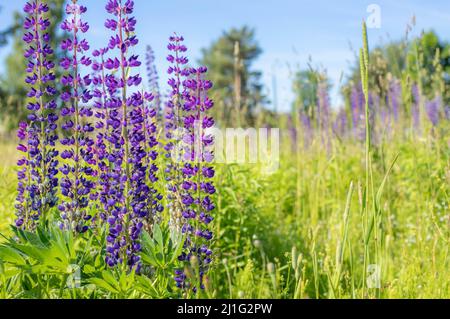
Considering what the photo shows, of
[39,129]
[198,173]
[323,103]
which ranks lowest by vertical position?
[198,173]

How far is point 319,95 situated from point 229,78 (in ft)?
108

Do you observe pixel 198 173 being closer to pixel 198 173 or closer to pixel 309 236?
pixel 198 173

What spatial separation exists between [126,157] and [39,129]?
2.05ft

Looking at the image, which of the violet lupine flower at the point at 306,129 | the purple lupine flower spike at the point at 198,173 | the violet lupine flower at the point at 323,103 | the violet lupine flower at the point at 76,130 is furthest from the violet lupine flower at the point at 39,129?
the violet lupine flower at the point at 306,129

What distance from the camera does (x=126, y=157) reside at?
1933 millimetres

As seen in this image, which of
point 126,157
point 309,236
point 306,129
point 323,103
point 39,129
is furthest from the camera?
point 306,129

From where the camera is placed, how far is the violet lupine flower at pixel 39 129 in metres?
2.23

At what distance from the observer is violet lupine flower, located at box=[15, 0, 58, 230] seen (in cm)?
223

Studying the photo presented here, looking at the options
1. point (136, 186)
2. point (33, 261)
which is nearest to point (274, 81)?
point (136, 186)

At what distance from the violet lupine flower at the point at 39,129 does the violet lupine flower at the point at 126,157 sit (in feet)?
1.24

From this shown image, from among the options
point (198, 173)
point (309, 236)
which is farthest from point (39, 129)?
point (309, 236)

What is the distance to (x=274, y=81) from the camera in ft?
14.9

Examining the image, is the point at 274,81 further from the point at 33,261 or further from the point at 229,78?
the point at 229,78
